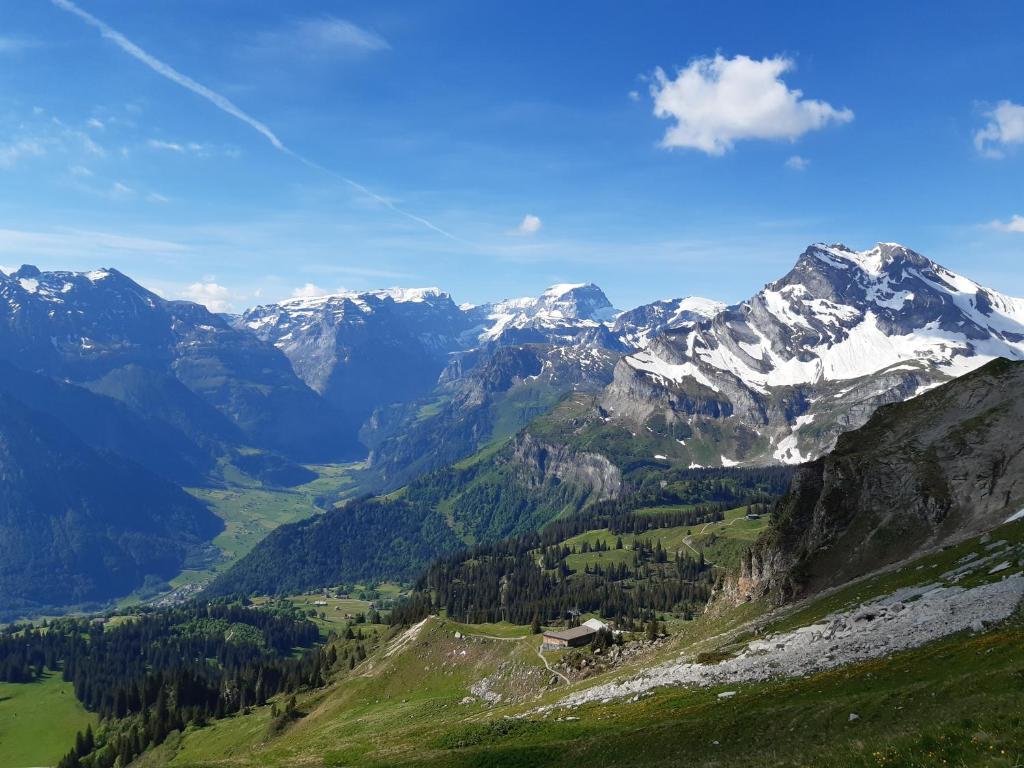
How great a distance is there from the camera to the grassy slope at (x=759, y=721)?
103 ft

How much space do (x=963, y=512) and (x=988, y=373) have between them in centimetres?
3249

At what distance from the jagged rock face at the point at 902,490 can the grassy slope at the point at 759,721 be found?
36.0ft

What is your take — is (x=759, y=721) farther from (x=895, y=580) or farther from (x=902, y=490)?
(x=902, y=490)

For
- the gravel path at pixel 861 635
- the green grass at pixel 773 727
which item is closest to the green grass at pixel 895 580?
the gravel path at pixel 861 635

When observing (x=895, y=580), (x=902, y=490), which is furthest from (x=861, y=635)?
(x=902, y=490)

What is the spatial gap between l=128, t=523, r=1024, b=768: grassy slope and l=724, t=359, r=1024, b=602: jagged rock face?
11.0m

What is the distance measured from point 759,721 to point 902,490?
72.7 metres

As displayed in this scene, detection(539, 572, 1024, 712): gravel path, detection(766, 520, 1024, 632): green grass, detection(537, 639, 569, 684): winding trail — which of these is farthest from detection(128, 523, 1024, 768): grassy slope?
detection(539, 572, 1024, 712): gravel path

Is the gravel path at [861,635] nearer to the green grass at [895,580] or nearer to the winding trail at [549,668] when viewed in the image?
the green grass at [895,580]

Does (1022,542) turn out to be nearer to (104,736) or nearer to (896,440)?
(896,440)

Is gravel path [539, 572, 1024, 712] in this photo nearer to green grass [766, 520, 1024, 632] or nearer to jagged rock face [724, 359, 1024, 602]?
green grass [766, 520, 1024, 632]

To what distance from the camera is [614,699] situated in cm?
7788

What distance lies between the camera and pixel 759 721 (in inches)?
1831

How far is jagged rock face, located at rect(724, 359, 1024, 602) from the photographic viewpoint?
9812 cm
